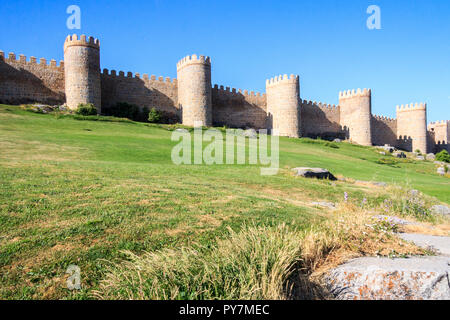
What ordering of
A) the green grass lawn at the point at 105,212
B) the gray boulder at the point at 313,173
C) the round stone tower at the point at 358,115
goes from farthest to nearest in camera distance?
the round stone tower at the point at 358,115 < the gray boulder at the point at 313,173 < the green grass lawn at the point at 105,212

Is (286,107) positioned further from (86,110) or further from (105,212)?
(105,212)

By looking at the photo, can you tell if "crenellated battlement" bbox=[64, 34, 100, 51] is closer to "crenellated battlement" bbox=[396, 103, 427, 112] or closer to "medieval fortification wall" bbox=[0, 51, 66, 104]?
"medieval fortification wall" bbox=[0, 51, 66, 104]

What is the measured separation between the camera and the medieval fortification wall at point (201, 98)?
116ft

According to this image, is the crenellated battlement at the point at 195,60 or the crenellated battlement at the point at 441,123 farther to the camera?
the crenellated battlement at the point at 441,123

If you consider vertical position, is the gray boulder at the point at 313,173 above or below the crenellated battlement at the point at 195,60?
below

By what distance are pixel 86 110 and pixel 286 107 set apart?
2755cm

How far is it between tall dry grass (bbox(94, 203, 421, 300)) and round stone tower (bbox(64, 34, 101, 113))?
34913 millimetres

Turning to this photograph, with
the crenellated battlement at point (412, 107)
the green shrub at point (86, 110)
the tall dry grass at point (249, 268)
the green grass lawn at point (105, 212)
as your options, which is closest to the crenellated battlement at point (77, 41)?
the green shrub at point (86, 110)

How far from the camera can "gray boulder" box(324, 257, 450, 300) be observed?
141 inches

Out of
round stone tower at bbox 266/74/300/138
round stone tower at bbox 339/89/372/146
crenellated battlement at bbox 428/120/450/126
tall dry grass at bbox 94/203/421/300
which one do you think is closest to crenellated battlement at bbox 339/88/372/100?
round stone tower at bbox 339/89/372/146

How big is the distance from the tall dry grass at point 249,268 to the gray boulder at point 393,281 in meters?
0.30

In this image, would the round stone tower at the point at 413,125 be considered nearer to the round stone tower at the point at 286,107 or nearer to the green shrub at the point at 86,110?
the round stone tower at the point at 286,107
